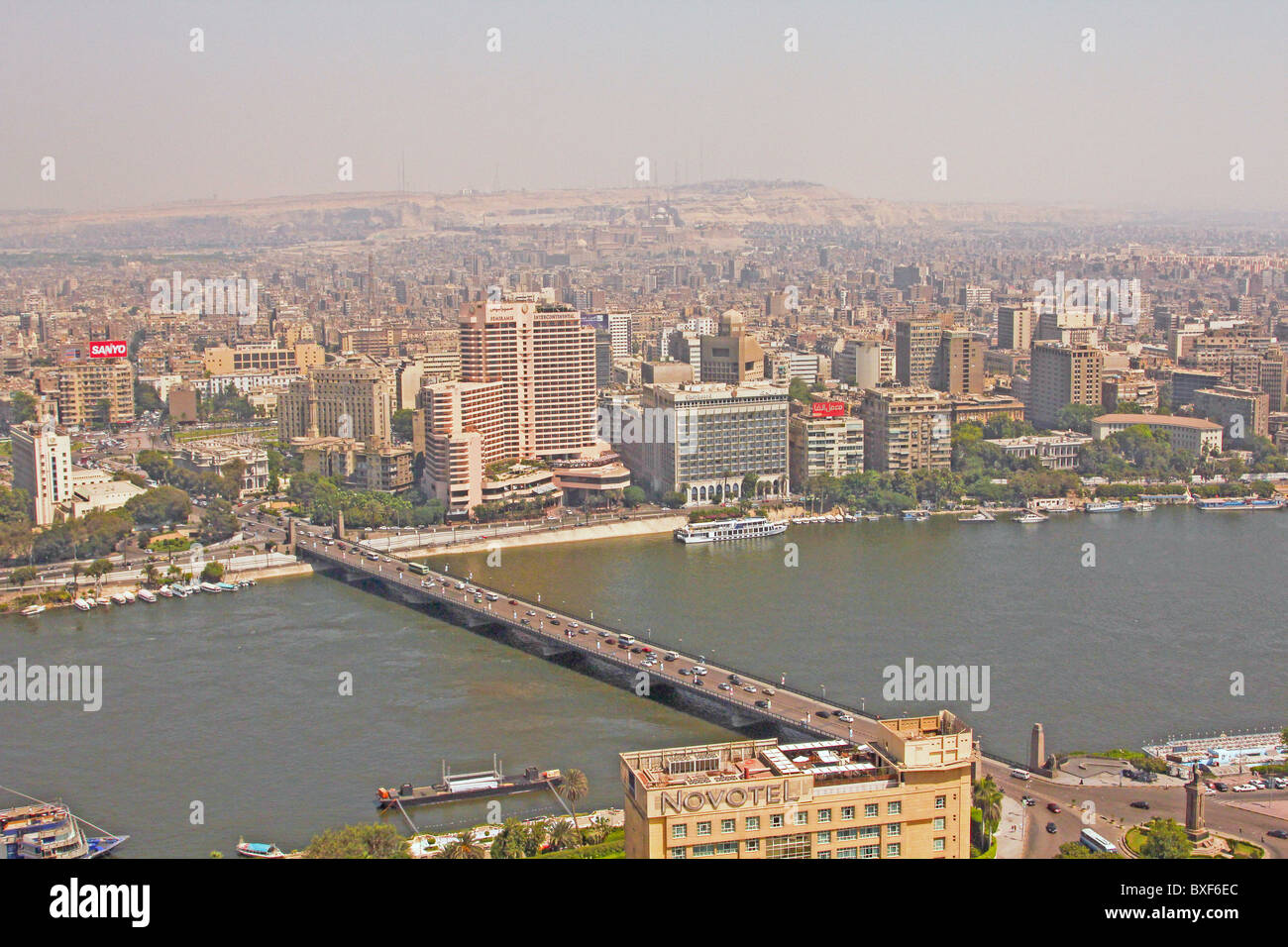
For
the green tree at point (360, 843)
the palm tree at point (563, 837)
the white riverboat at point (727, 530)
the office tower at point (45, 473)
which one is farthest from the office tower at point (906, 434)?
the green tree at point (360, 843)

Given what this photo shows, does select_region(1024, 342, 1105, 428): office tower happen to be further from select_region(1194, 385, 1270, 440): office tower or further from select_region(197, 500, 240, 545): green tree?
select_region(197, 500, 240, 545): green tree

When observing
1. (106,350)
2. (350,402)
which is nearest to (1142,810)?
(350,402)

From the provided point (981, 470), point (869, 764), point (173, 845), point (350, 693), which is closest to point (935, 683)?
point (350, 693)

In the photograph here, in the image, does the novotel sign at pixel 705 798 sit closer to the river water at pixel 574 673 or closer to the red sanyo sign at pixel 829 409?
the river water at pixel 574 673

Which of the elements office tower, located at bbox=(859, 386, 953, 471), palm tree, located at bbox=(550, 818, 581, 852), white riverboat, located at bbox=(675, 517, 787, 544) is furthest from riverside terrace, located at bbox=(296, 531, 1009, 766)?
office tower, located at bbox=(859, 386, 953, 471)

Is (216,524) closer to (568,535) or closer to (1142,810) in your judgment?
(568,535)

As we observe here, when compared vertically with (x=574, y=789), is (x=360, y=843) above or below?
above
